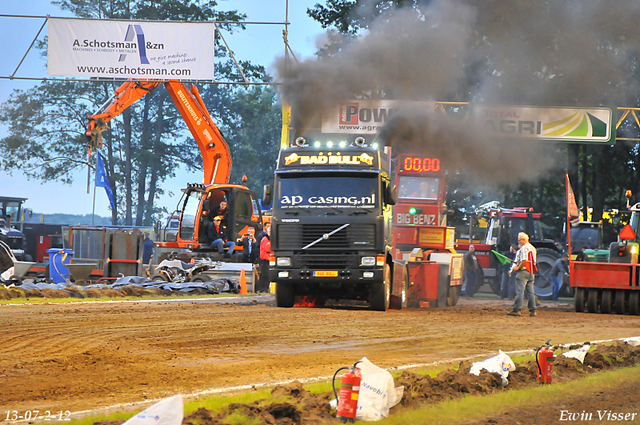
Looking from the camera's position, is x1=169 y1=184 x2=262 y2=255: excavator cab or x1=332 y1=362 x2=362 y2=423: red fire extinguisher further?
x1=169 y1=184 x2=262 y2=255: excavator cab

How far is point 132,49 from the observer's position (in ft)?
81.0

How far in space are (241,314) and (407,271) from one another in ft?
18.5

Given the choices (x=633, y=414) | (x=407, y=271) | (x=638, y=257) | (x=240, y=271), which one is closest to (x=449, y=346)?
(x=633, y=414)

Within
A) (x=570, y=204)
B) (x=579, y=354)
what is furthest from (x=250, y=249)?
(x=579, y=354)

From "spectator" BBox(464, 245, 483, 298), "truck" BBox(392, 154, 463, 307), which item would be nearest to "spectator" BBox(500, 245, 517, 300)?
"spectator" BBox(464, 245, 483, 298)

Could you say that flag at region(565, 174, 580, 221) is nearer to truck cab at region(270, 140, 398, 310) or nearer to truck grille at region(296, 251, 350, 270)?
truck cab at region(270, 140, 398, 310)

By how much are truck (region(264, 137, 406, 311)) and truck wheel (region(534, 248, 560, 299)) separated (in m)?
11.2

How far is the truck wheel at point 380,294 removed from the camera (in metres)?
16.6

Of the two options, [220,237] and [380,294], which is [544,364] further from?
[220,237]

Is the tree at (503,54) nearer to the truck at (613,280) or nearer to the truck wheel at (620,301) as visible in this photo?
the truck at (613,280)

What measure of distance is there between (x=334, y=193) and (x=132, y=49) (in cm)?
1156

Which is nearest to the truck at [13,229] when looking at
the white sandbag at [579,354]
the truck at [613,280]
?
the truck at [613,280]

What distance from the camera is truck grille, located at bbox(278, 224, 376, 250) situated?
641 inches

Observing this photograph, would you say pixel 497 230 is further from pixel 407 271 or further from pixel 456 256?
pixel 407 271
